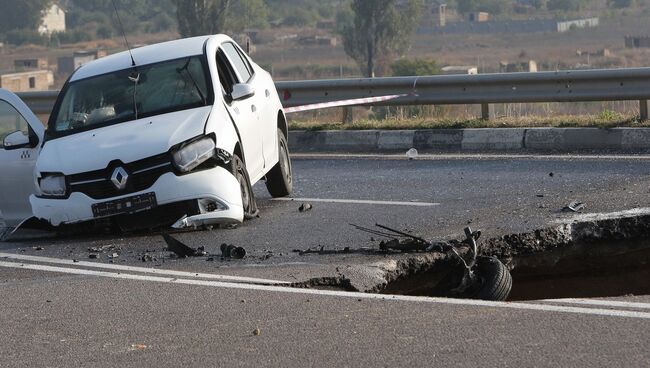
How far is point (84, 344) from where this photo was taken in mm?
6039

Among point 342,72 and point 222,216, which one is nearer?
point 222,216

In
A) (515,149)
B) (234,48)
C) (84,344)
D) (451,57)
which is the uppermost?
(234,48)

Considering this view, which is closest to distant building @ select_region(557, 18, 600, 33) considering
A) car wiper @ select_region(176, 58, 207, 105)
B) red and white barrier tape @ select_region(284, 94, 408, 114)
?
red and white barrier tape @ select_region(284, 94, 408, 114)

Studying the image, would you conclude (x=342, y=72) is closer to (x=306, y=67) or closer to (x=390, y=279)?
(x=306, y=67)

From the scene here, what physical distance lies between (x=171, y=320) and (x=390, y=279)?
1854 mm

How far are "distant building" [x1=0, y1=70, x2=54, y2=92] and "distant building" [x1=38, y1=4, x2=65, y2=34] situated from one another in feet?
173

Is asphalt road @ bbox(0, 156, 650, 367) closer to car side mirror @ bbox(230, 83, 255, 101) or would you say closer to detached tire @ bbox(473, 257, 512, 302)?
detached tire @ bbox(473, 257, 512, 302)

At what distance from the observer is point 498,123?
15.4 metres

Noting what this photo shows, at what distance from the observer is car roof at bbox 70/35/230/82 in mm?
10586

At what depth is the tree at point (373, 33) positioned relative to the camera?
80.3 m

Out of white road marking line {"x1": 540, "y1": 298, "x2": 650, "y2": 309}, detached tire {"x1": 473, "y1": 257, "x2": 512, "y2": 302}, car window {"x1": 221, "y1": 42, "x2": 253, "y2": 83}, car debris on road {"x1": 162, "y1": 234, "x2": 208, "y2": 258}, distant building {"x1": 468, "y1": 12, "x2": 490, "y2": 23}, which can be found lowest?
distant building {"x1": 468, "y1": 12, "x2": 490, "y2": 23}

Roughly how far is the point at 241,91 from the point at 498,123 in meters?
6.16

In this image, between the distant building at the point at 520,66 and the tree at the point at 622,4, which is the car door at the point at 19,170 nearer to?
the distant building at the point at 520,66

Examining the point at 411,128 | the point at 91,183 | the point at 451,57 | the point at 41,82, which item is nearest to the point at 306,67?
the point at 451,57
